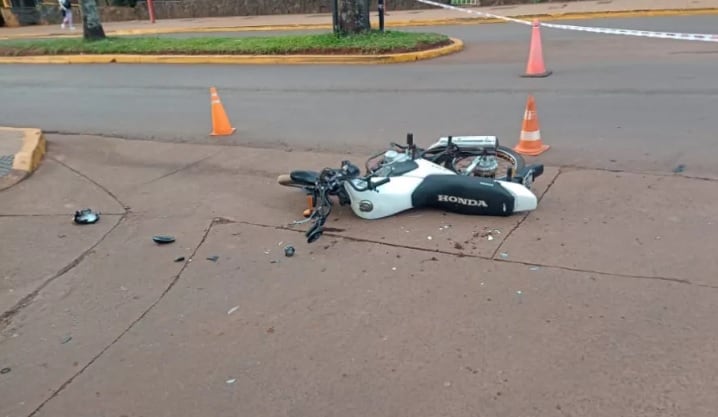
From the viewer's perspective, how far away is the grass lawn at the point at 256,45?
14.1 m

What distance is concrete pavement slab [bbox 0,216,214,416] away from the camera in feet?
11.3

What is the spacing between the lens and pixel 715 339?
3.23 m

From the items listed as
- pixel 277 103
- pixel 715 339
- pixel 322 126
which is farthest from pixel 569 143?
pixel 277 103

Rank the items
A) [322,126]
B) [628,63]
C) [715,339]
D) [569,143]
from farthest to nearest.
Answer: [628,63]
[322,126]
[569,143]
[715,339]

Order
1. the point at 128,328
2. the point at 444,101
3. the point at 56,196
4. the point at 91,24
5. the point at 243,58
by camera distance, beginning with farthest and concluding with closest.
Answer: the point at 91,24
the point at 243,58
the point at 444,101
the point at 56,196
the point at 128,328

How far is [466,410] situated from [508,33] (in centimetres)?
1479

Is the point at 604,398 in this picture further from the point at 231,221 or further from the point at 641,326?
the point at 231,221

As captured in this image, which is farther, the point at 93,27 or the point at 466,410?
the point at 93,27

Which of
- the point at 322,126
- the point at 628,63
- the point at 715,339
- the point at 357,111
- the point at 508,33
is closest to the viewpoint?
the point at 715,339

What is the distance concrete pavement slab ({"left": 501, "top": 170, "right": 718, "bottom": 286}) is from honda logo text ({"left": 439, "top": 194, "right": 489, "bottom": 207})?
0.35 m

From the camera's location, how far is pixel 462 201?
16.2 feet

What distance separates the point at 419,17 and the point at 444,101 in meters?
13.6

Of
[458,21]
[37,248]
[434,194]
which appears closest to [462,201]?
[434,194]

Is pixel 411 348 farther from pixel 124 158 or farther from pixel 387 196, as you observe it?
pixel 124 158
